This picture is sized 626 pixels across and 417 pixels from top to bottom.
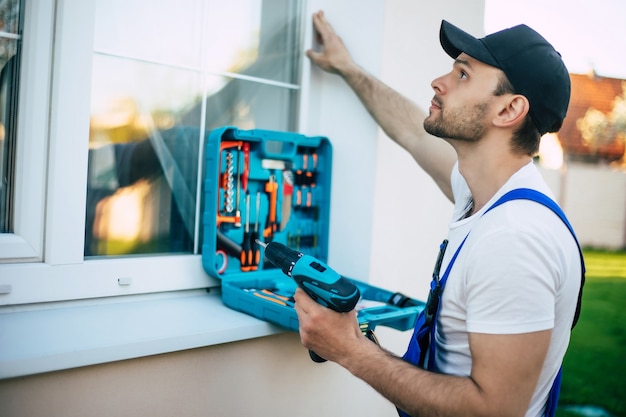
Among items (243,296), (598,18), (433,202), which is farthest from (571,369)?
(598,18)

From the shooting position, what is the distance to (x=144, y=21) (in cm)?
168

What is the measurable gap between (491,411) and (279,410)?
0.77m

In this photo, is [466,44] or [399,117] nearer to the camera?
[466,44]

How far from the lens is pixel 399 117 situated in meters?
1.88

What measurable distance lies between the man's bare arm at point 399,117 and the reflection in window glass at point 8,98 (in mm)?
983

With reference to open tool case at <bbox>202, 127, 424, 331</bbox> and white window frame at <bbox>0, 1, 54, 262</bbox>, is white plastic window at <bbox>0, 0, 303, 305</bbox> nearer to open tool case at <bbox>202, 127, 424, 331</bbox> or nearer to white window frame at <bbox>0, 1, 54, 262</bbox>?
white window frame at <bbox>0, 1, 54, 262</bbox>

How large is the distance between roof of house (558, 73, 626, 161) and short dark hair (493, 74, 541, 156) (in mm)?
15444

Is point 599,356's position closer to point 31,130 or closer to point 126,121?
point 126,121

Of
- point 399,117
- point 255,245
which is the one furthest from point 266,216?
point 399,117

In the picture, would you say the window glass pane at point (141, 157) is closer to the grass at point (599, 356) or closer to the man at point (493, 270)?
Answer: the man at point (493, 270)

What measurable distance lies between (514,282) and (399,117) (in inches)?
36.9

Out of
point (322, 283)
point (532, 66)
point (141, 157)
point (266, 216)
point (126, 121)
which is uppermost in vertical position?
point (532, 66)

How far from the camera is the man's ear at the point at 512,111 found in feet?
4.22

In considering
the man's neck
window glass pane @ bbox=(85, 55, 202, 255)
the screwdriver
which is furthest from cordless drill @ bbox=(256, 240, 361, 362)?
window glass pane @ bbox=(85, 55, 202, 255)
